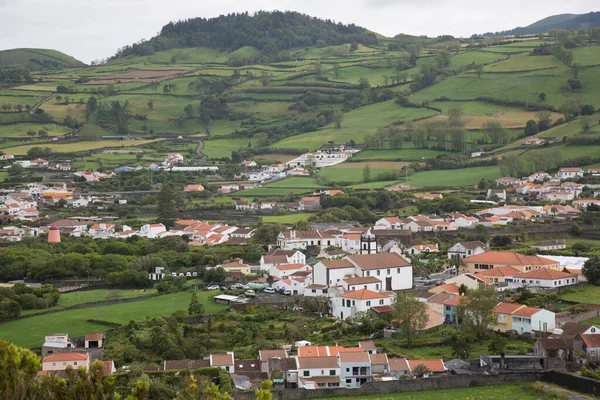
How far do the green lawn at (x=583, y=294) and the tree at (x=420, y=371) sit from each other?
36.6 feet

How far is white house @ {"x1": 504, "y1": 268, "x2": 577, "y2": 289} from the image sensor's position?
4031 cm

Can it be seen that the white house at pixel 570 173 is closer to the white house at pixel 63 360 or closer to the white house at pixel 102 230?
the white house at pixel 102 230

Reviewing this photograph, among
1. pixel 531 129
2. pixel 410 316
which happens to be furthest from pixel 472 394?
pixel 531 129

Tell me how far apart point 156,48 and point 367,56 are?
46.4 metres

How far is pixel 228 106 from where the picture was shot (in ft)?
387

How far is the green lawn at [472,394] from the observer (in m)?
26.5

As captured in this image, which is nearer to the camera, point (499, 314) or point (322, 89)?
point (499, 314)

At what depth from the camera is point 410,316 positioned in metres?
33.4

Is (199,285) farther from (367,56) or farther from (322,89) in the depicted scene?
(367,56)

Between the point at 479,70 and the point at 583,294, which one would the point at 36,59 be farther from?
the point at 583,294

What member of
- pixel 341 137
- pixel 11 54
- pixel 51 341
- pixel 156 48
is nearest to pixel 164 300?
pixel 51 341

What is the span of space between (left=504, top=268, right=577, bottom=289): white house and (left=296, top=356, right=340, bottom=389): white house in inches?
562

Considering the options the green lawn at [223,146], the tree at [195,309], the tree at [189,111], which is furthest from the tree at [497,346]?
the tree at [189,111]

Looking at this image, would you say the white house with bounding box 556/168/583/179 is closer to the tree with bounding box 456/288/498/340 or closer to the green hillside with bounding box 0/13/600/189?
the green hillside with bounding box 0/13/600/189
